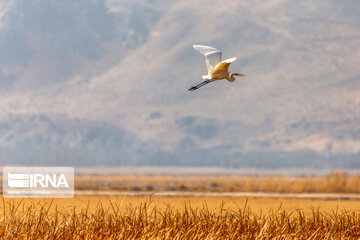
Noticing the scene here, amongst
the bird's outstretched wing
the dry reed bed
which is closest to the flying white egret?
the bird's outstretched wing

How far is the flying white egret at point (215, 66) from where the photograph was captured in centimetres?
756

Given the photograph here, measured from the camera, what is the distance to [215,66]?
25.1ft

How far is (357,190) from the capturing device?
39188 mm

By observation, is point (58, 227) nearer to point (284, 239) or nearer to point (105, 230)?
point (105, 230)

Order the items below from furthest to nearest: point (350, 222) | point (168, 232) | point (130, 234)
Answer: point (350, 222) < point (130, 234) < point (168, 232)

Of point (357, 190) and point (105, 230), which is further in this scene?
point (357, 190)

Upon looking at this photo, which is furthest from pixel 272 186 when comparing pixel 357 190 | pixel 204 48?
pixel 204 48

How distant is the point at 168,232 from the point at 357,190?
96.6ft

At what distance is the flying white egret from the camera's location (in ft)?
24.8
